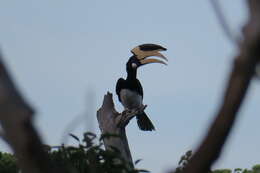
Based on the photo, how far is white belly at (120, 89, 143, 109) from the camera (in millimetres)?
12719

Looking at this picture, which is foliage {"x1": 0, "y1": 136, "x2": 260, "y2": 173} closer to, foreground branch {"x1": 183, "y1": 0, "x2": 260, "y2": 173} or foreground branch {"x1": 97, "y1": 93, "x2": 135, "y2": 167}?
foreground branch {"x1": 183, "y1": 0, "x2": 260, "y2": 173}

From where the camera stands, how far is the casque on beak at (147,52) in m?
11.8

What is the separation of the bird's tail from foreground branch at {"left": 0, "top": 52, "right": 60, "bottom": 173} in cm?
1090

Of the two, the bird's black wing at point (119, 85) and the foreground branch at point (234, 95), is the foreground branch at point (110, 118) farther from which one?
the foreground branch at point (234, 95)

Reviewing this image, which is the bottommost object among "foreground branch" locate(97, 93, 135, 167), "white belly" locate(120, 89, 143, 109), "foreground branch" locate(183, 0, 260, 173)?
"foreground branch" locate(183, 0, 260, 173)

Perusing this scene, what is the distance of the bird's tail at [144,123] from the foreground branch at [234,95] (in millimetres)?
10842

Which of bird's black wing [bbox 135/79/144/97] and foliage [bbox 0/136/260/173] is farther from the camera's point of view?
bird's black wing [bbox 135/79/144/97]

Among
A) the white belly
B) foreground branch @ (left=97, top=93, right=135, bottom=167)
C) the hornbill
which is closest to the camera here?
foreground branch @ (left=97, top=93, right=135, bottom=167)

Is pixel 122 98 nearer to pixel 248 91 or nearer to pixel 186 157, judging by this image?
pixel 186 157

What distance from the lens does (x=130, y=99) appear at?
12.8 metres

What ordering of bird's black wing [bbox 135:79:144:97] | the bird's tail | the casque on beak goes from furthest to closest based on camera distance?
bird's black wing [bbox 135:79:144:97], the bird's tail, the casque on beak

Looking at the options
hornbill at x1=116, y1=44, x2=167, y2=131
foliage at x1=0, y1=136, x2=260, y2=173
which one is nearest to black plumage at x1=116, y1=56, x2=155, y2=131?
hornbill at x1=116, y1=44, x2=167, y2=131

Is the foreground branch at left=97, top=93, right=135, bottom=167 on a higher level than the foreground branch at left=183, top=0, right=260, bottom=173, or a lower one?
higher

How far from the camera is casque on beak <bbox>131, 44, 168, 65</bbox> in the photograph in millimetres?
11777
